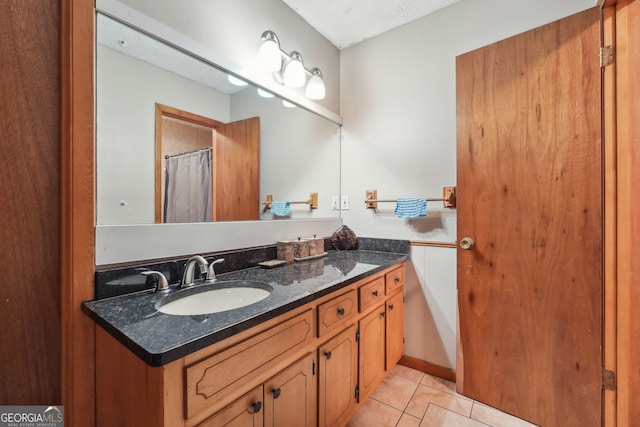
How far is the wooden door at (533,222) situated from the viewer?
1228mm

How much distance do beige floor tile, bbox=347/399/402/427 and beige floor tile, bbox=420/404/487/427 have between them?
0.15m

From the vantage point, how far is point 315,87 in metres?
1.89

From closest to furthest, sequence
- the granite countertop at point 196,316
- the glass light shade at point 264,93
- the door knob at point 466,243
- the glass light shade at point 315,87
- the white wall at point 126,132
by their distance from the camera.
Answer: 1. the granite countertop at point 196,316
2. the white wall at point 126,132
3. the door knob at point 466,243
4. the glass light shade at point 264,93
5. the glass light shade at point 315,87

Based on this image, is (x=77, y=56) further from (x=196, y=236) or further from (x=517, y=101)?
(x=517, y=101)

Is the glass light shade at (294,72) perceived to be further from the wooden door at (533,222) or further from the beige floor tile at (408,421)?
the beige floor tile at (408,421)

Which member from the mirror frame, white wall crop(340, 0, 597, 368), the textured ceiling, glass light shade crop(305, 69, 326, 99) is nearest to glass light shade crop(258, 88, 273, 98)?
the mirror frame

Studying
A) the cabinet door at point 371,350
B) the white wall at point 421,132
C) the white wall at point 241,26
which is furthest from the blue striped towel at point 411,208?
the white wall at point 241,26

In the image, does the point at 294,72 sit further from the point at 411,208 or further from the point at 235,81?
the point at 411,208

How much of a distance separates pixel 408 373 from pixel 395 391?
23cm

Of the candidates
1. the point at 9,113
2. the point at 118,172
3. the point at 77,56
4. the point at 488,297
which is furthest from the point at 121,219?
the point at 488,297

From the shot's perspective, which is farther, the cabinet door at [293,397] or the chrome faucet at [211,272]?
the chrome faucet at [211,272]

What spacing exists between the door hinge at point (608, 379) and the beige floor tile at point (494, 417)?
0.44 metres

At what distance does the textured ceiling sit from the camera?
69.3 inches

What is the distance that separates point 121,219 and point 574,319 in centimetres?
201
